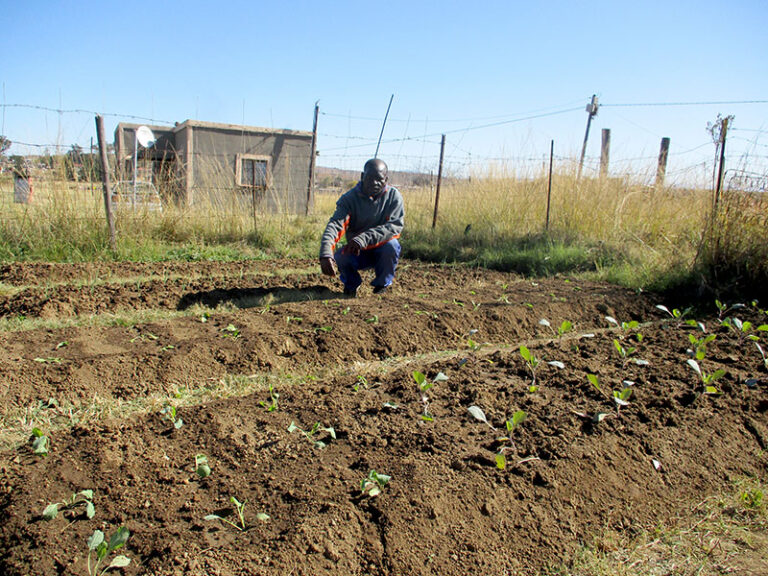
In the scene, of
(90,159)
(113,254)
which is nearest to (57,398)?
(113,254)

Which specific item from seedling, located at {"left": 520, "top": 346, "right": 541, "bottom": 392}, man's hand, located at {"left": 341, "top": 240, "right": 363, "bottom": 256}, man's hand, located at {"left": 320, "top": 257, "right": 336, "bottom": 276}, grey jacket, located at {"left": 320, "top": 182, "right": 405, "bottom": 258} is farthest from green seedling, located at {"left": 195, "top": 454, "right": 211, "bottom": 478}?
grey jacket, located at {"left": 320, "top": 182, "right": 405, "bottom": 258}

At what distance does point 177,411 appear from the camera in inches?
101

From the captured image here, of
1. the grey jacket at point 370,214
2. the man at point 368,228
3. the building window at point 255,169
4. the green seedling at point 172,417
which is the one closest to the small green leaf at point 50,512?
the green seedling at point 172,417

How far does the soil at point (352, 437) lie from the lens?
1751 mm

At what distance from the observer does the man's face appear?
15.8ft

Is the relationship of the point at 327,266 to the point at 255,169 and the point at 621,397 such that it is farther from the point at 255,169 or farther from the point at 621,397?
the point at 255,169

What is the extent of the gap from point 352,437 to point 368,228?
3.04 meters

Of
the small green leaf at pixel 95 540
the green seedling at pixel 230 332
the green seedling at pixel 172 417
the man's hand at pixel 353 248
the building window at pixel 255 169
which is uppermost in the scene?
the building window at pixel 255 169

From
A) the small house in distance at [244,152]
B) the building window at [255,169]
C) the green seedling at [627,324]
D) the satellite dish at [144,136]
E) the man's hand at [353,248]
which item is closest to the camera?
the green seedling at [627,324]

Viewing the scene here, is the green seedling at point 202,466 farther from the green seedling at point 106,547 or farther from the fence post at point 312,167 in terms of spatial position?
the fence post at point 312,167

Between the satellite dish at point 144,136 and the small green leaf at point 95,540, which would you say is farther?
the satellite dish at point 144,136

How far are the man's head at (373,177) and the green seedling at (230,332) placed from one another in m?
1.79

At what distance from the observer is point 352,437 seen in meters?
2.33

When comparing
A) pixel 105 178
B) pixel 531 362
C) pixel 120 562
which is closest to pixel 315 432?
pixel 120 562
